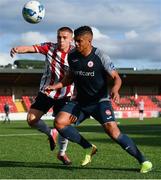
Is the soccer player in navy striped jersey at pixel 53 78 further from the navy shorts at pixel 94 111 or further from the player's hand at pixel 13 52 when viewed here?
the navy shorts at pixel 94 111

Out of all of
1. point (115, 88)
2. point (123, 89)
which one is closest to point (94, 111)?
point (115, 88)

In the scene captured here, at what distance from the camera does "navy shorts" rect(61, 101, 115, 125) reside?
8688 mm

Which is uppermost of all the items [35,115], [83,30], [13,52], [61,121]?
[83,30]

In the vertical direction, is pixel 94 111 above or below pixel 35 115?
above

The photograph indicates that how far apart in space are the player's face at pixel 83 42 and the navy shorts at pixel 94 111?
2.99 ft

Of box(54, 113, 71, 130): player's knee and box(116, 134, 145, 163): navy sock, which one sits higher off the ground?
box(54, 113, 71, 130): player's knee

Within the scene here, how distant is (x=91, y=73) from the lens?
8.69 m

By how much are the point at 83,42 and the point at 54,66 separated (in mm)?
1563

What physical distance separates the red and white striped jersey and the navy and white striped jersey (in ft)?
3.61

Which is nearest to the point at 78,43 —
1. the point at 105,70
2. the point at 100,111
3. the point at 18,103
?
the point at 105,70

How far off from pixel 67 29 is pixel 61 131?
1.93m

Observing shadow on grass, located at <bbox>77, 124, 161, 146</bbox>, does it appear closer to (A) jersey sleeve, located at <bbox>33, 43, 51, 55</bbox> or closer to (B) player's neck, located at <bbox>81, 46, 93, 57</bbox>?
(A) jersey sleeve, located at <bbox>33, 43, 51, 55</bbox>

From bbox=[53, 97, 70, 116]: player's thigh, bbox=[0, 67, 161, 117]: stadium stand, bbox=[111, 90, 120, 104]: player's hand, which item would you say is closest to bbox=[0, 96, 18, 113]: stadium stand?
bbox=[0, 67, 161, 117]: stadium stand

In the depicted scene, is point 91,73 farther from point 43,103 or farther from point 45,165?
point 45,165
